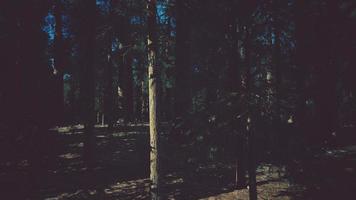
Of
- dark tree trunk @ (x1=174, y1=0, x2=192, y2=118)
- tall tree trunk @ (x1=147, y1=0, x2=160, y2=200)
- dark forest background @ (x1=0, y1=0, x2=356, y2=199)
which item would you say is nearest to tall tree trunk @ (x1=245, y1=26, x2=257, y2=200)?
dark forest background @ (x1=0, y1=0, x2=356, y2=199)

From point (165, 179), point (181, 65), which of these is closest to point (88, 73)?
point (181, 65)

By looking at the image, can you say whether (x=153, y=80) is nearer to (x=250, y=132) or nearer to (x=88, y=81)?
(x=250, y=132)

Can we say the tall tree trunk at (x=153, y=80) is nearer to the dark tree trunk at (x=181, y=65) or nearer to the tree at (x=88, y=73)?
the tree at (x=88, y=73)

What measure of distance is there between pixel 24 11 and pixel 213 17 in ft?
25.9

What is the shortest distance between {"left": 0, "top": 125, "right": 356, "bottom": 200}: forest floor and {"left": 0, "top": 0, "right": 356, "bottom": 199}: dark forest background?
9cm

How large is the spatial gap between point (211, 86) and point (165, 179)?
4.83 m

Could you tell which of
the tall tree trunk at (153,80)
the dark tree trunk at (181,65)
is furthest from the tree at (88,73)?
the tall tree trunk at (153,80)

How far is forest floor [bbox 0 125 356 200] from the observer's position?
1195 cm

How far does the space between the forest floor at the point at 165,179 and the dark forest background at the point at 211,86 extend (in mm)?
89

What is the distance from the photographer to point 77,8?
58.4ft

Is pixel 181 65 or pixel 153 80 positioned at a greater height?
pixel 181 65

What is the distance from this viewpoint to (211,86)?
10.5 meters

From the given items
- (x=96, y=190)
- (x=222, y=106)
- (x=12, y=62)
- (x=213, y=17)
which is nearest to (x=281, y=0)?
(x=213, y=17)

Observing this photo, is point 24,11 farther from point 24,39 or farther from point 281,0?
point 281,0
